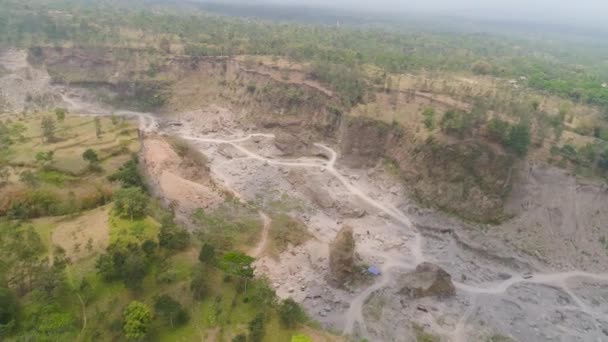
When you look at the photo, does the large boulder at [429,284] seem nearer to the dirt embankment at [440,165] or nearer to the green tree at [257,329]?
the dirt embankment at [440,165]

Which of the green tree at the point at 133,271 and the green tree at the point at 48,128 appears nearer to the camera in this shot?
the green tree at the point at 133,271

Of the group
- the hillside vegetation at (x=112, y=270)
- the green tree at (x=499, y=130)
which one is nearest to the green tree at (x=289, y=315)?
the hillside vegetation at (x=112, y=270)

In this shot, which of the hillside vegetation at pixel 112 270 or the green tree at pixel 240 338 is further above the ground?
the hillside vegetation at pixel 112 270

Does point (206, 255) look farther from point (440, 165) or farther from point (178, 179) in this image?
point (440, 165)

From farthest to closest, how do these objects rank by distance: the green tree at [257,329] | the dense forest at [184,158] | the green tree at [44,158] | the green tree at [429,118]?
1. the green tree at [429,118]
2. the green tree at [44,158]
3. the dense forest at [184,158]
4. the green tree at [257,329]

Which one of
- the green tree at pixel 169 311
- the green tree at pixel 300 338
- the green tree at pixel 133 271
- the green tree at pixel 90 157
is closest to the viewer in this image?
the green tree at pixel 300 338

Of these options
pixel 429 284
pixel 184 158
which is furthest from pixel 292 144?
pixel 429 284
